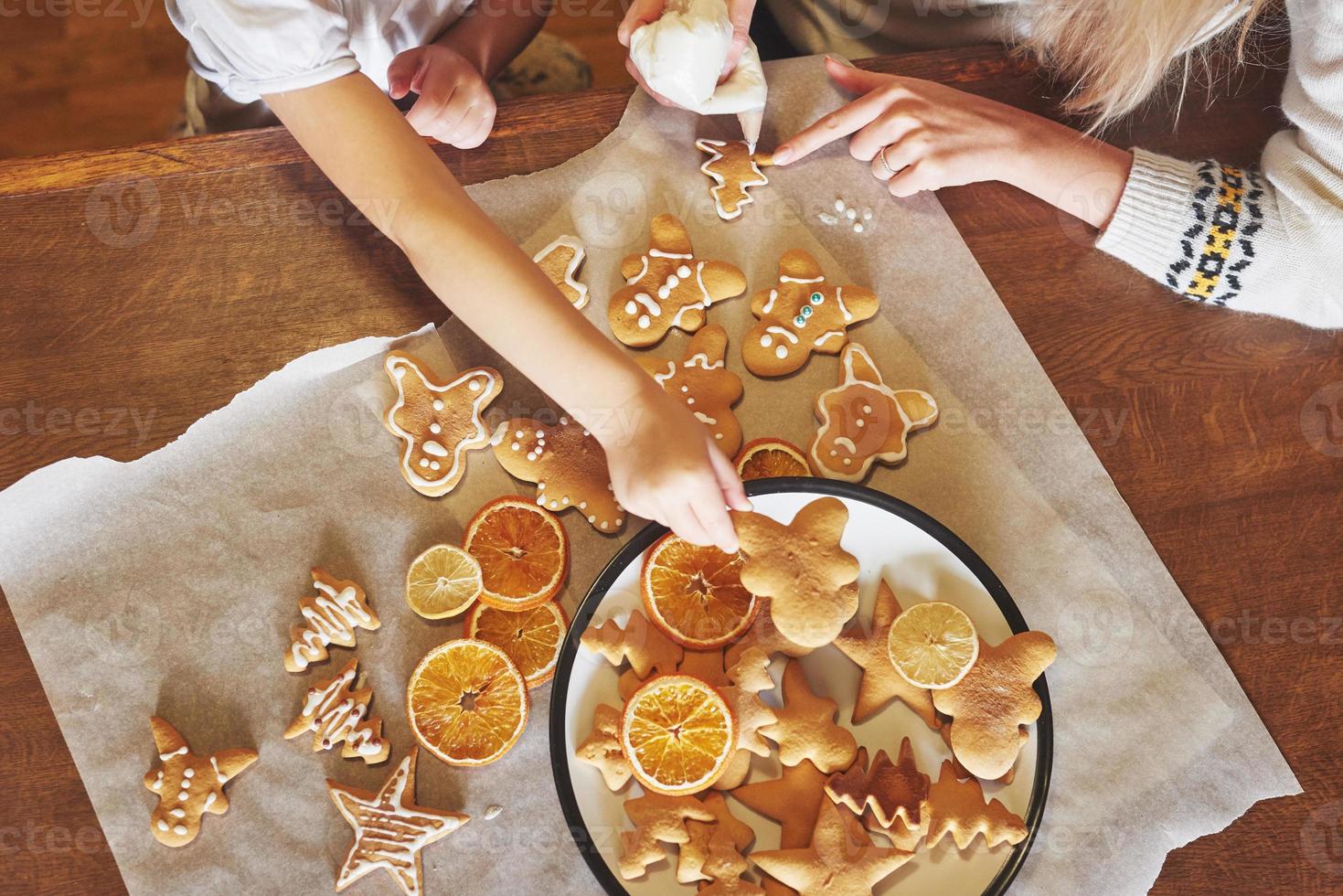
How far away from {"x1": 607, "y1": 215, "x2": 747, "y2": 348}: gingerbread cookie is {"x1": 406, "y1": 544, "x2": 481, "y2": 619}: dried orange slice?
12.0 inches

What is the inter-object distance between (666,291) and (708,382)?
12cm

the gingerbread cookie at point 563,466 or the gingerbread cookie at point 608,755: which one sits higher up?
the gingerbread cookie at point 563,466

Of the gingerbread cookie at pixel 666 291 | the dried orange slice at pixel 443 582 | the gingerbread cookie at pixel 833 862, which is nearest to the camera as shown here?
the gingerbread cookie at pixel 833 862

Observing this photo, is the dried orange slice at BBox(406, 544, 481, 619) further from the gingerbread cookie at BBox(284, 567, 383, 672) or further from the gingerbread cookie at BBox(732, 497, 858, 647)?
the gingerbread cookie at BBox(732, 497, 858, 647)

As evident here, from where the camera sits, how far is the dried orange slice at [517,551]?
91 cm

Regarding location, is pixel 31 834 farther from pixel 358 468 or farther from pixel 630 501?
pixel 630 501

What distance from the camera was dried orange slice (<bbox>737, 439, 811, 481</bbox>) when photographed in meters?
0.95

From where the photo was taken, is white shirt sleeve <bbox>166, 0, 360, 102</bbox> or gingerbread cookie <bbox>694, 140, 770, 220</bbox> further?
gingerbread cookie <bbox>694, 140, 770, 220</bbox>

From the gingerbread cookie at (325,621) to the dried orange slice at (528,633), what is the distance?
0.11 m

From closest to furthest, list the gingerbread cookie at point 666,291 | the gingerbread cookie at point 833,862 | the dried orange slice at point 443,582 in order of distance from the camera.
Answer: the gingerbread cookie at point 833,862 → the dried orange slice at point 443,582 → the gingerbread cookie at point 666,291

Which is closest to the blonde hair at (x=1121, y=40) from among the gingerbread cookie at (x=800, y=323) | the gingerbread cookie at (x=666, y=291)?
the gingerbread cookie at (x=800, y=323)

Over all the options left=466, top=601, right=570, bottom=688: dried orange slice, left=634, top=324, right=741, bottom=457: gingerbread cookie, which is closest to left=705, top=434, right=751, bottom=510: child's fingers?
left=634, top=324, right=741, bottom=457: gingerbread cookie

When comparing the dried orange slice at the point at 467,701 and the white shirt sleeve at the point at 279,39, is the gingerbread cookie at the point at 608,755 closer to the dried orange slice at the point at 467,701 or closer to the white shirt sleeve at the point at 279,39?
the dried orange slice at the point at 467,701

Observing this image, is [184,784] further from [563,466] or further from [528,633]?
[563,466]
